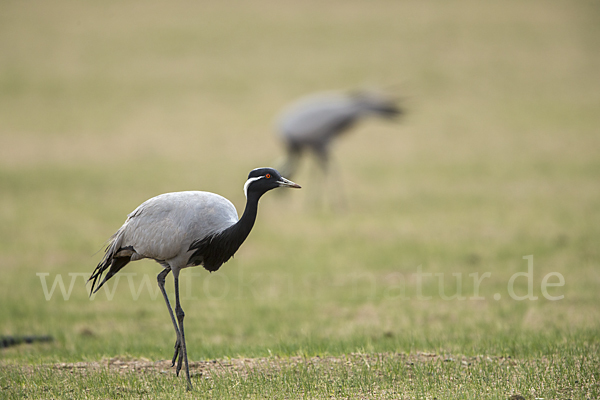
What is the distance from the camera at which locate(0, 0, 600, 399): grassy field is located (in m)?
6.18

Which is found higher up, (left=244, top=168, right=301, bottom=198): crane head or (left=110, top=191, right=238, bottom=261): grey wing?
(left=244, top=168, right=301, bottom=198): crane head

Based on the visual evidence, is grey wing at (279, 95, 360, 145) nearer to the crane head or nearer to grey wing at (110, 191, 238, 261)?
grey wing at (110, 191, 238, 261)

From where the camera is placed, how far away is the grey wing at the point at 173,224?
572cm

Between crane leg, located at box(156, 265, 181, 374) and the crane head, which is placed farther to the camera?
crane leg, located at box(156, 265, 181, 374)

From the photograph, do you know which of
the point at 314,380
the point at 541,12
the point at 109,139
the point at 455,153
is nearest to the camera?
the point at 314,380

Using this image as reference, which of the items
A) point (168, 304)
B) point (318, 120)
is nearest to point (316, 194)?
point (318, 120)

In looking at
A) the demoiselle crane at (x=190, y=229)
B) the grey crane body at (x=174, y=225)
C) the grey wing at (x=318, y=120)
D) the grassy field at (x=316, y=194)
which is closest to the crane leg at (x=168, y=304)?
the demoiselle crane at (x=190, y=229)

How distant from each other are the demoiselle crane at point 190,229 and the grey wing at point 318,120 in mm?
9932

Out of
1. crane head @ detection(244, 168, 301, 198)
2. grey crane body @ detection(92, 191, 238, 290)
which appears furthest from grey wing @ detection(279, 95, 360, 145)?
crane head @ detection(244, 168, 301, 198)

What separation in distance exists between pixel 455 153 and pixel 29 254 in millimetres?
14662

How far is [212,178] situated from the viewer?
19984 millimetres

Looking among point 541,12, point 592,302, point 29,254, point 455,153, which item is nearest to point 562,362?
point 592,302

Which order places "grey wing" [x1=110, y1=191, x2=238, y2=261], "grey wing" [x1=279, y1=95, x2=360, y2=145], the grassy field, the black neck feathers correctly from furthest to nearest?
"grey wing" [x1=279, y1=95, x2=360, y2=145], the grassy field, "grey wing" [x1=110, y1=191, x2=238, y2=261], the black neck feathers

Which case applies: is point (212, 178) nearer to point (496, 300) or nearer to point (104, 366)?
point (496, 300)
